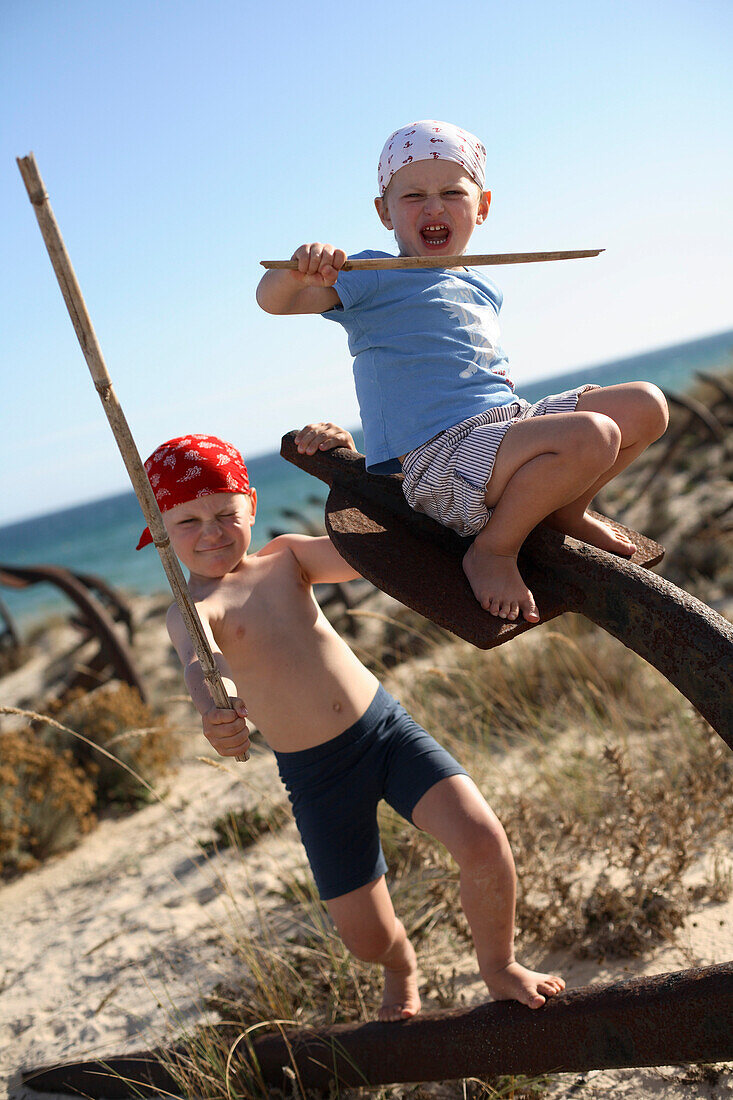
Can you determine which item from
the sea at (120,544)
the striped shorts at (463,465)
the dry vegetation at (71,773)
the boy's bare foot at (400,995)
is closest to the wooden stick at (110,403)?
the striped shorts at (463,465)

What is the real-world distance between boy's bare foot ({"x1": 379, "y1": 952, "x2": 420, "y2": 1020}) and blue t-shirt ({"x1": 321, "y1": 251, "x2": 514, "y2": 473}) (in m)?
1.52

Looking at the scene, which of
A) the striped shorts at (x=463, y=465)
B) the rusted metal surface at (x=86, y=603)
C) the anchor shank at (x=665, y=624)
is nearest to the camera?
Answer: the anchor shank at (x=665, y=624)

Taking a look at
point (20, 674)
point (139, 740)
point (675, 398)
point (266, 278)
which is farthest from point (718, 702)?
point (20, 674)

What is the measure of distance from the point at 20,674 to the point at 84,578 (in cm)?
496

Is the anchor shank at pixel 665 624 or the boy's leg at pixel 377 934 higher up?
the anchor shank at pixel 665 624

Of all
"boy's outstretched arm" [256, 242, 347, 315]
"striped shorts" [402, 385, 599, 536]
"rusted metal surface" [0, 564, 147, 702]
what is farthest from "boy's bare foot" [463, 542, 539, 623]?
"rusted metal surface" [0, 564, 147, 702]

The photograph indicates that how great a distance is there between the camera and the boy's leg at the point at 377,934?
2326 millimetres

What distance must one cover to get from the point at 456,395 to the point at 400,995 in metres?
1.75

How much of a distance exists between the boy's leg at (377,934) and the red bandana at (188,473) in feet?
3.92

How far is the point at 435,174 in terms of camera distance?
6.54 feet

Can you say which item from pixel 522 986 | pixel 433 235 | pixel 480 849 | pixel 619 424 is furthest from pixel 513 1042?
pixel 433 235

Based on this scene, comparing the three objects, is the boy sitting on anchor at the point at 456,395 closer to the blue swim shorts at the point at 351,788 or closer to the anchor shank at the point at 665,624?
the anchor shank at the point at 665,624

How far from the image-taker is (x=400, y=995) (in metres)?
2.38

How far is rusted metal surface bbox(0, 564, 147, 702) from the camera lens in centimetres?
636
